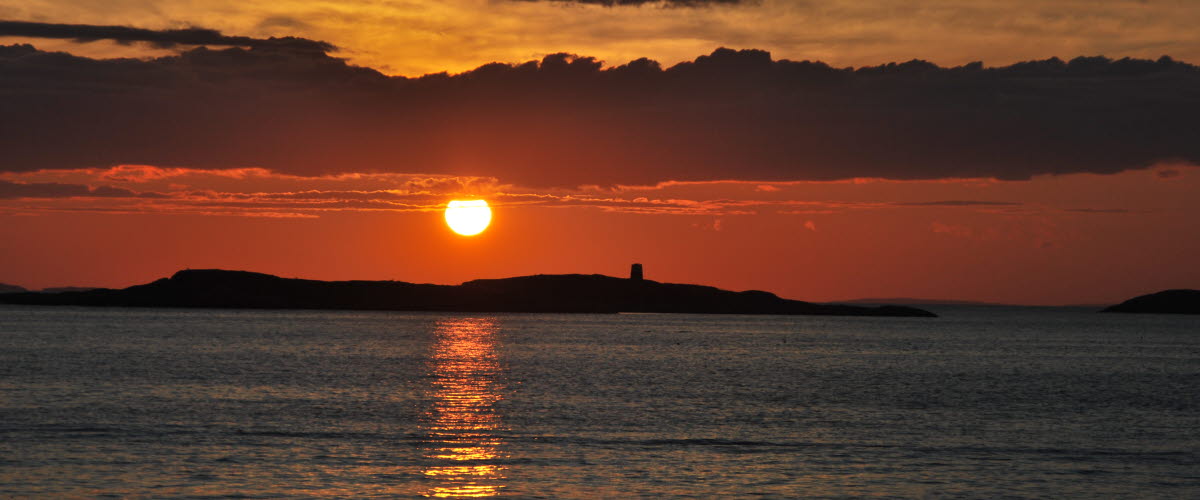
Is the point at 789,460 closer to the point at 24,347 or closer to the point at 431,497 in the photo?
the point at 431,497

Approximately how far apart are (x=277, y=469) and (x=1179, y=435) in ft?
136

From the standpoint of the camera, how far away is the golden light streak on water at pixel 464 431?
37.0 meters

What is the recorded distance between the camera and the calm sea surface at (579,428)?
37.5m

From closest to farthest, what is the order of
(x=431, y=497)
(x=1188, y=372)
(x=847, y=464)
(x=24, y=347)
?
(x=431, y=497) < (x=847, y=464) < (x=1188, y=372) < (x=24, y=347)

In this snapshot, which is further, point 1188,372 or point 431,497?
point 1188,372

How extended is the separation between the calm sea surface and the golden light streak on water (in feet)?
0.62

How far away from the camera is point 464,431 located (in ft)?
168

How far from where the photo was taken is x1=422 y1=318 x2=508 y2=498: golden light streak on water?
1457 inches

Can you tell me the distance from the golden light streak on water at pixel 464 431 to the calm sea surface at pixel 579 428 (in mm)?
189

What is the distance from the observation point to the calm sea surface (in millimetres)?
37500

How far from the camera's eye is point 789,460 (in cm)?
4294

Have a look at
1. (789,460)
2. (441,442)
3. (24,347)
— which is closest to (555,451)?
(441,442)

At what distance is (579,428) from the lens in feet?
171

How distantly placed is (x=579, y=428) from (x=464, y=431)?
528cm
